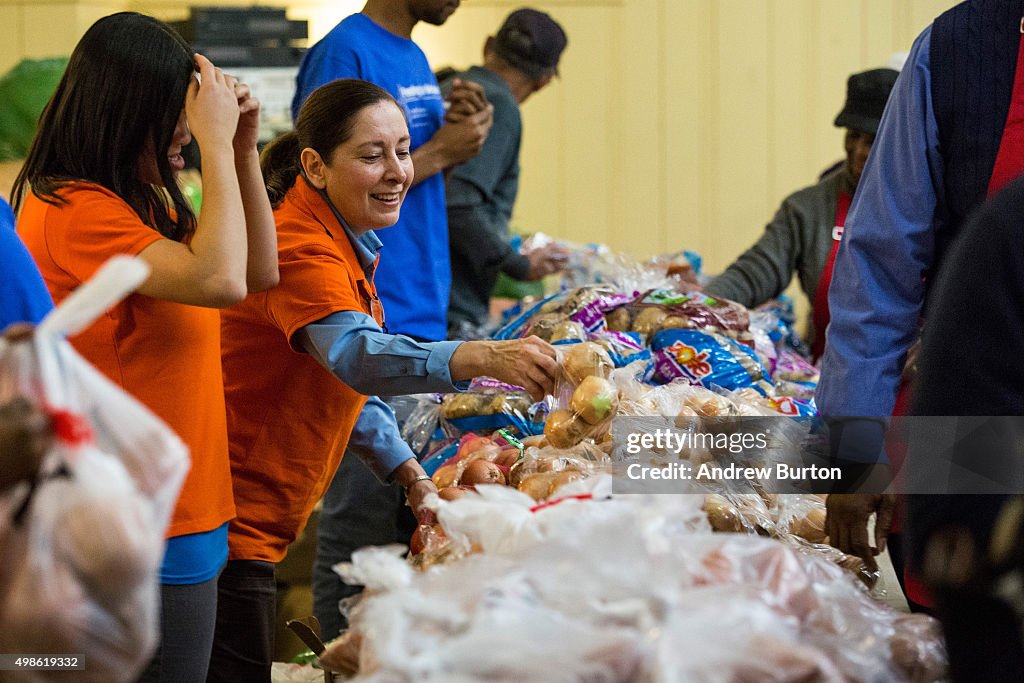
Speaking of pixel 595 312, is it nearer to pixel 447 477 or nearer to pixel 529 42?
pixel 447 477

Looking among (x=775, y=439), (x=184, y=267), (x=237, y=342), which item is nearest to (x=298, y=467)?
(x=237, y=342)

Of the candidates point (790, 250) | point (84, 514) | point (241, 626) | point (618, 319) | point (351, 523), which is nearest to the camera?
point (84, 514)

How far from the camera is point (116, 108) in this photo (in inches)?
63.4

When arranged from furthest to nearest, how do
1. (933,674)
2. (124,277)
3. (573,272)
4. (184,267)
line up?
(573,272) < (184,267) < (933,674) < (124,277)

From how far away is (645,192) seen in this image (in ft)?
18.4

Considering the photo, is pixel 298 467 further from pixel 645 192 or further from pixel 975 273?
pixel 645 192

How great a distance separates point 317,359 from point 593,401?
0.43 m

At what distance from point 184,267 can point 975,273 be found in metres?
0.95

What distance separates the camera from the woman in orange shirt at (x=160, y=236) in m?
1.56

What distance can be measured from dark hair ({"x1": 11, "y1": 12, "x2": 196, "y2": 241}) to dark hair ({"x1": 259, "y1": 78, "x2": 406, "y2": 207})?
1.25ft

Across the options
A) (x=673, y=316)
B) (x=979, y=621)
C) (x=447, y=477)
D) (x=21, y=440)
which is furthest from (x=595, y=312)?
(x=21, y=440)

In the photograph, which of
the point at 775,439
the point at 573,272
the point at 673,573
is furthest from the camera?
the point at 573,272

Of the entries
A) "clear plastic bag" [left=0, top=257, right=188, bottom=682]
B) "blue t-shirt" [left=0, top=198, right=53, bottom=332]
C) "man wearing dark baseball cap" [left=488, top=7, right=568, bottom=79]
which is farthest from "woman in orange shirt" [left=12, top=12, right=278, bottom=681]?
"man wearing dark baseball cap" [left=488, top=7, right=568, bottom=79]

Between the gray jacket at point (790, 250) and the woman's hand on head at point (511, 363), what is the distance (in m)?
1.71
